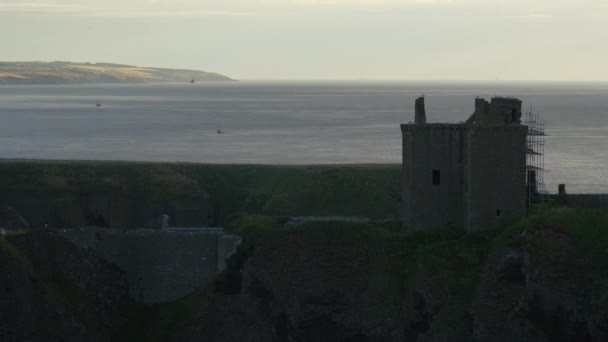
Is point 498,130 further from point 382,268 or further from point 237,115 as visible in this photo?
point 237,115

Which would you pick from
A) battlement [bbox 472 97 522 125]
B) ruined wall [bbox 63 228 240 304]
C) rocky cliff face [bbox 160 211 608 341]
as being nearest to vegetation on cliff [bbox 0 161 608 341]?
rocky cliff face [bbox 160 211 608 341]

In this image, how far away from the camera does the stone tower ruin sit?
39.4m

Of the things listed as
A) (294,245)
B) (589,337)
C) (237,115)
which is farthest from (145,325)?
(237,115)

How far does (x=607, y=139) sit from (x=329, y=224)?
8158cm

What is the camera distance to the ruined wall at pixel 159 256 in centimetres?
4209

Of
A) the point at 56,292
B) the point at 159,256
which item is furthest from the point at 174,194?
the point at 56,292

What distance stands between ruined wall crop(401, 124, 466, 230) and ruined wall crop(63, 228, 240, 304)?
7.71 metres

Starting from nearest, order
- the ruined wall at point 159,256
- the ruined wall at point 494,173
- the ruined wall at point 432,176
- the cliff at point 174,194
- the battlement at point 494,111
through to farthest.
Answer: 1. the ruined wall at point 494,173
2. the battlement at point 494,111
3. the ruined wall at point 432,176
4. the ruined wall at point 159,256
5. the cliff at point 174,194

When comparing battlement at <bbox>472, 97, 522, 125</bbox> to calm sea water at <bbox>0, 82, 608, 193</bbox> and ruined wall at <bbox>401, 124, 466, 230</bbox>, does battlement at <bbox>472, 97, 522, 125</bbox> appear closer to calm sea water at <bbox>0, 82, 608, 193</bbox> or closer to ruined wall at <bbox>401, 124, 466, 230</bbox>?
ruined wall at <bbox>401, 124, 466, 230</bbox>

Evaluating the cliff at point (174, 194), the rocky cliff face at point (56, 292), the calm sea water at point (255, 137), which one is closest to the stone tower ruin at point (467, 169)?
the cliff at point (174, 194)

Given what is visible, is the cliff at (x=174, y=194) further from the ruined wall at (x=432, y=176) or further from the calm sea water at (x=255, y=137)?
the calm sea water at (x=255, y=137)

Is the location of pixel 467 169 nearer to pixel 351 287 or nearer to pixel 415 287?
pixel 415 287

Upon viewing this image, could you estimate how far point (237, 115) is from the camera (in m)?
178

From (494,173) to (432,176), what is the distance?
263 cm
